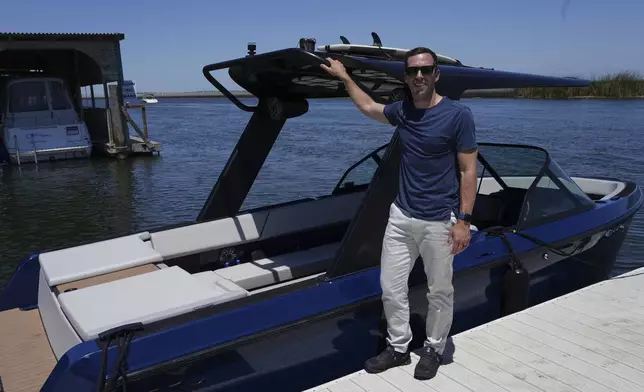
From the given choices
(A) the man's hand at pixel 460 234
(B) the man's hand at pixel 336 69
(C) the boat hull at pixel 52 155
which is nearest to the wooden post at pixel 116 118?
(C) the boat hull at pixel 52 155

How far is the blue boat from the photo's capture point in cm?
279


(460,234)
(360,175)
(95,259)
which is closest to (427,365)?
(460,234)

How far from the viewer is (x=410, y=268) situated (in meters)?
3.14

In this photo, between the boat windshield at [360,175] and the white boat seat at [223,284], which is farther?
the boat windshield at [360,175]

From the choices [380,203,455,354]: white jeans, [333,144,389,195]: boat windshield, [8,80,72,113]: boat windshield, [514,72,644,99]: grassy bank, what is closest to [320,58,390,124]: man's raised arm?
[380,203,455,354]: white jeans

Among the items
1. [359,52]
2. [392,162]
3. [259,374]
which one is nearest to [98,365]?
[259,374]

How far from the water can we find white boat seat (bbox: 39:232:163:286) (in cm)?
430

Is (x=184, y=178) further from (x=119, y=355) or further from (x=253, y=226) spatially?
(x=119, y=355)

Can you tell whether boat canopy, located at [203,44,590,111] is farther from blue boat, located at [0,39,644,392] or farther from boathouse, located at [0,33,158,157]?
boathouse, located at [0,33,158,157]

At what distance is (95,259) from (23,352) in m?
0.69

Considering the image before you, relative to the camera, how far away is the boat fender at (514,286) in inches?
154

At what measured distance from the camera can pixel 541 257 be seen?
4.22 m

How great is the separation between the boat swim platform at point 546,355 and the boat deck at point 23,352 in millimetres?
1583

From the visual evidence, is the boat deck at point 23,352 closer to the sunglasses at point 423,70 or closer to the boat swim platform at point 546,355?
the boat swim platform at point 546,355
